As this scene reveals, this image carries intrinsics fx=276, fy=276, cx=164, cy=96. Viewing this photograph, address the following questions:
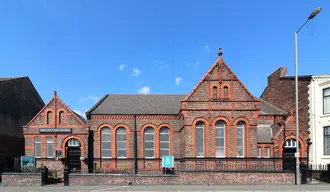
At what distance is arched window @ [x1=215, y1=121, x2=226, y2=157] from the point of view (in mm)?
22375

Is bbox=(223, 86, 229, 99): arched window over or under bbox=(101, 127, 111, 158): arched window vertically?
over

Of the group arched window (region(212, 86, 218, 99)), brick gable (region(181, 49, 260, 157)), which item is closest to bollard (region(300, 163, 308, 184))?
brick gable (region(181, 49, 260, 157))

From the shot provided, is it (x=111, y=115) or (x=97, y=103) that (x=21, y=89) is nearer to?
(x=97, y=103)

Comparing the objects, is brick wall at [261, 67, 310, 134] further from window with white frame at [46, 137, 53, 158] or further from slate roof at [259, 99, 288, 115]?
window with white frame at [46, 137, 53, 158]

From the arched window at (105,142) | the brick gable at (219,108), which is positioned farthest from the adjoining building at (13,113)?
the brick gable at (219,108)

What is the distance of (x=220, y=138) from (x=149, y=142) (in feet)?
24.2

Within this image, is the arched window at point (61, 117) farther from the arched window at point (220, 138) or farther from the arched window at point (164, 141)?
the arched window at point (220, 138)

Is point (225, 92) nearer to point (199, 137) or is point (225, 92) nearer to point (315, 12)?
point (199, 137)

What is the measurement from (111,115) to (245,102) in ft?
40.9

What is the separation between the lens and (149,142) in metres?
26.7

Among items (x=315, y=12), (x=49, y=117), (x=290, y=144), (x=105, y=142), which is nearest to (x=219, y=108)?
(x=290, y=144)

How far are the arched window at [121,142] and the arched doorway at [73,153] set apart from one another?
3.61 meters

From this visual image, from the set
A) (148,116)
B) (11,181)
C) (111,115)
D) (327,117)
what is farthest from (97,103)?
(327,117)

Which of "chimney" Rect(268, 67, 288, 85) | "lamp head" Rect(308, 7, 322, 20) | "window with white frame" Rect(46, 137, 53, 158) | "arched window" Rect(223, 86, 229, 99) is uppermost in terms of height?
"lamp head" Rect(308, 7, 322, 20)
